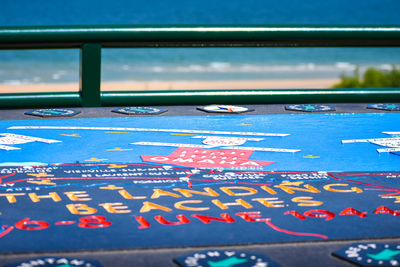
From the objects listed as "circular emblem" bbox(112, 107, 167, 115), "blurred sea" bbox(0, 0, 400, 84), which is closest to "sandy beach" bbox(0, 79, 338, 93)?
"blurred sea" bbox(0, 0, 400, 84)

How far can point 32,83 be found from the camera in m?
24.7

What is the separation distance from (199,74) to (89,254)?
27507mm

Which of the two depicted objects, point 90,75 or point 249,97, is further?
point 249,97

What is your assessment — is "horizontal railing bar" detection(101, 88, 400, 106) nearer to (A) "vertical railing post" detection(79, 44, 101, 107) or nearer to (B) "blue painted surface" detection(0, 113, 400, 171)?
(A) "vertical railing post" detection(79, 44, 101, 107)

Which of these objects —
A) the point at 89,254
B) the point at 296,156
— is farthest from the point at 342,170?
the point at 89,254

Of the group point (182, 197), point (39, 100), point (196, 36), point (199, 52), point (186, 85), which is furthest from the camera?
point (199, 52)

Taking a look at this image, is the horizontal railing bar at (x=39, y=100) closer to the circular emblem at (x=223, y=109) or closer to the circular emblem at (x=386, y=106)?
the circular emblem at (x=223, y=109)

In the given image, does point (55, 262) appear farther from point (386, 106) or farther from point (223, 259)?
point (386, 106)

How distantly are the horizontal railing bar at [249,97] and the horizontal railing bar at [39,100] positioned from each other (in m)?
0.18

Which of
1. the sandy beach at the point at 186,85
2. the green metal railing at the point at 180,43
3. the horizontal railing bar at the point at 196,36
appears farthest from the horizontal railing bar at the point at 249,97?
the sandy beach at the point at 186,85

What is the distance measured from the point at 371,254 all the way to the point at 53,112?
2.42 meters

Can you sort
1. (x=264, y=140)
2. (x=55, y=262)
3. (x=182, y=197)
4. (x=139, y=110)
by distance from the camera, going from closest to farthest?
(x=55, y=262) < (x=182, y=197) < (x=264, y=140) < (x=139, y=110)

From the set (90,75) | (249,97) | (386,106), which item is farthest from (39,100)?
(386,106)

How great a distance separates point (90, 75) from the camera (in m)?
4.06
